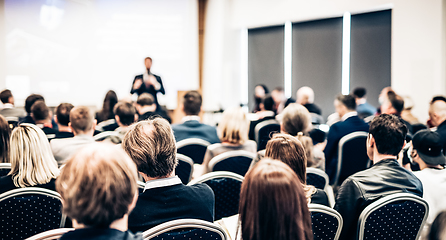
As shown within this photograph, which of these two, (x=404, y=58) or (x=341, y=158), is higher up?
(x=404, y=58)

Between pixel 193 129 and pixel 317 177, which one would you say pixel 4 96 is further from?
pixel 317 177

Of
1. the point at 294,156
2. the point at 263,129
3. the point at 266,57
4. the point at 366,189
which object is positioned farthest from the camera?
the point at 266,57

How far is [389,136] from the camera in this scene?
2.26 m

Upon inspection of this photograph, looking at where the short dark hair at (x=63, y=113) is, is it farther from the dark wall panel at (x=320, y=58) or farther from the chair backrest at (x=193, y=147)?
the dark wall panel at (x=320, y=58)

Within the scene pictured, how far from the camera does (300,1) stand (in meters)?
8.66

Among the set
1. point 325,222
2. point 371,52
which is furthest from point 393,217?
point 371,52

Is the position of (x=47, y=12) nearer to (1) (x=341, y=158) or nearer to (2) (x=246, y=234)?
(1) (x=341, y=158)

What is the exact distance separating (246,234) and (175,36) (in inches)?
358

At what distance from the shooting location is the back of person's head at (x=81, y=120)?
3.37 m

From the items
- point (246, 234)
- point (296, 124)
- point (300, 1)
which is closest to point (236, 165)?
point (296, 124)

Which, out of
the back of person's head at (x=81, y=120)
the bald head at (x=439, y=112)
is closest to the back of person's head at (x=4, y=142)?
the back of person's head at (x=81, y=120)

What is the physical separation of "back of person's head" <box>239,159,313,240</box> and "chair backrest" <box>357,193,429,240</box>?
2.33ft

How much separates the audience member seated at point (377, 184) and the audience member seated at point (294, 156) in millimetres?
152

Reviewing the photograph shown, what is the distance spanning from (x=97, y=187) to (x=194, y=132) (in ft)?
9.57
